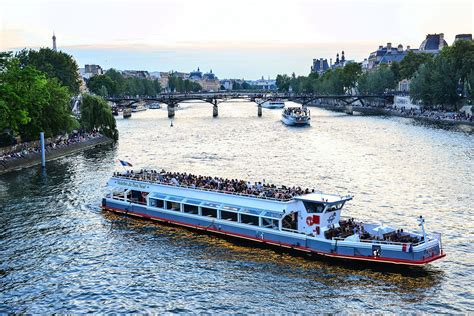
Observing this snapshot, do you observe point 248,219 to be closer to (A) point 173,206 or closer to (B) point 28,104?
(A) point 173,206

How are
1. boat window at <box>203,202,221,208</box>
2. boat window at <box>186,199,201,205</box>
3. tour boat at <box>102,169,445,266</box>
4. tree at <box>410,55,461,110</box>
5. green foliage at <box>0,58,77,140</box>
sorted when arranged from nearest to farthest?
tour boat at <box>102,169,445,266</box> < boat window at <box>203,202,221,208</box> < boat window at <box>186,199,201,205</box> < green foliage at <box>0,58,77,140</box> < tree at <box>410,55,461,110</box>

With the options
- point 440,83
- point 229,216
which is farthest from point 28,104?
point 440,83

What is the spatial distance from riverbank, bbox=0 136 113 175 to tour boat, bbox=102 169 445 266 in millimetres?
27533

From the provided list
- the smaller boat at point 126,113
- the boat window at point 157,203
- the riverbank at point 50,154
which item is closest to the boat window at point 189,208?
the boat window at point 157,203

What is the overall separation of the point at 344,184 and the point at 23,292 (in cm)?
3820

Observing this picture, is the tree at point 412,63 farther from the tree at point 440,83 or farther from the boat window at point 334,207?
the boat window at point 334,207

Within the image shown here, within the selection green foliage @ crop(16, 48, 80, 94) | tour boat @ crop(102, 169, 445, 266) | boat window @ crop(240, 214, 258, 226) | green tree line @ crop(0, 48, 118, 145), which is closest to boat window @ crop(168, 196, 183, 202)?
tour boat @ crop(102, 169, 445, 266)

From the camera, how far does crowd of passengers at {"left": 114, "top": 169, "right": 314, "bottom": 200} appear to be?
4188 centimetres

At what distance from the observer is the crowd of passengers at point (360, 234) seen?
36156 millimetres

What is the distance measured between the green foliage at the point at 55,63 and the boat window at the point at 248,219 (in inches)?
4129

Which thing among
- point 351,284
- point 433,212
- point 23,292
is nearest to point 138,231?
point 23,292

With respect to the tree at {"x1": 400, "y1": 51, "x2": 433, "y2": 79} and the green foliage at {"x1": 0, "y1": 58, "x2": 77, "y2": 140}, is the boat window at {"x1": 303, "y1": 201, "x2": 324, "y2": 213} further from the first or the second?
the tree at {"x1": 400, "y1": 51, "x2": 433, "y2": 79}

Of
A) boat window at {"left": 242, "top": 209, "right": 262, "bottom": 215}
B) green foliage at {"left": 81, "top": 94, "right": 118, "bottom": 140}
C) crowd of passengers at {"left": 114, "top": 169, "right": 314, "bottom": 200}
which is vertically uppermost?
green foliage at {"left": 81, "top": 94, "right": 118, "bottom": 140}

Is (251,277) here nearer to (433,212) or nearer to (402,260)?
(402,260)
